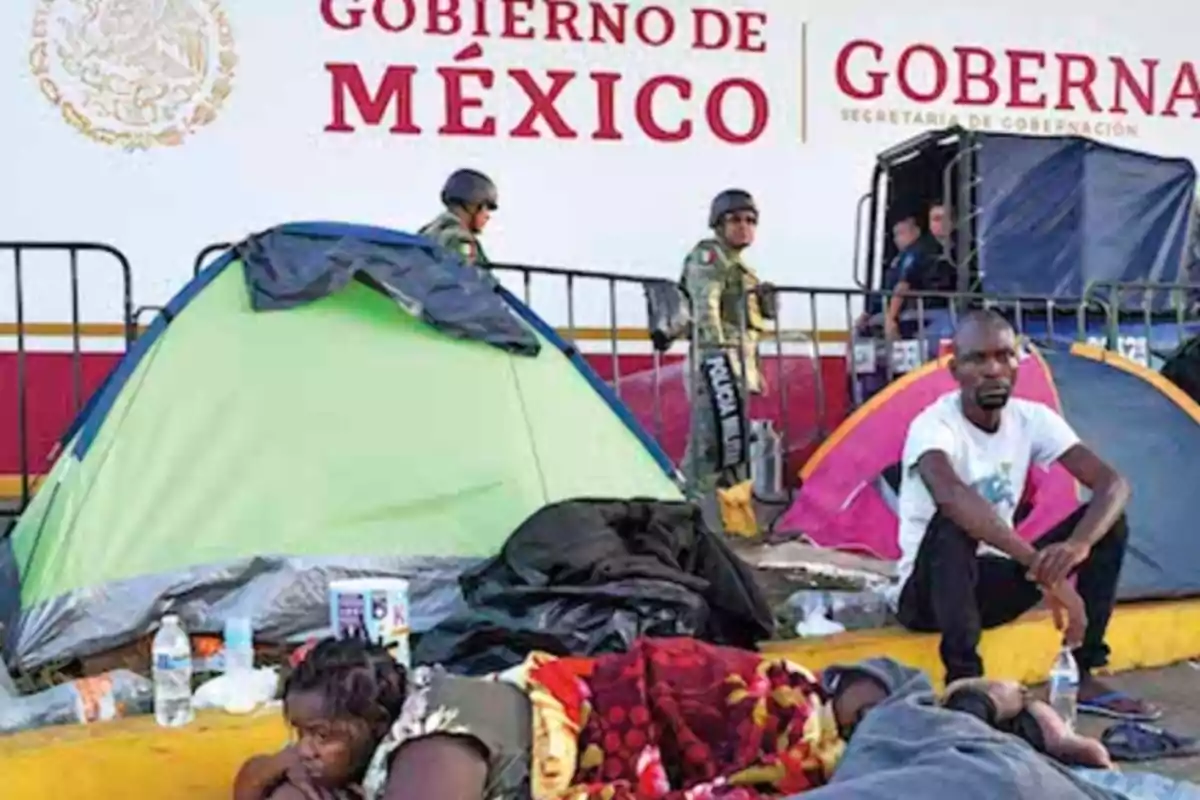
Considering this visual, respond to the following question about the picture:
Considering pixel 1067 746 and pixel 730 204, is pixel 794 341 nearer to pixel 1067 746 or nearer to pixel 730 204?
pixel 730 204

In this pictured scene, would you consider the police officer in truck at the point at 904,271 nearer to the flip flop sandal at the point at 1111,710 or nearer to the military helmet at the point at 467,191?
the military helmet at the point at 467,191

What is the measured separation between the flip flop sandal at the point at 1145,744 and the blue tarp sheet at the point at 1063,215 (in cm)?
451

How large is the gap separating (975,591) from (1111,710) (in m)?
0.54

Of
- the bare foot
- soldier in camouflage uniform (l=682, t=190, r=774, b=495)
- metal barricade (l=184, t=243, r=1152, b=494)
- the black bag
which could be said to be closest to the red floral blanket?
the bare foot

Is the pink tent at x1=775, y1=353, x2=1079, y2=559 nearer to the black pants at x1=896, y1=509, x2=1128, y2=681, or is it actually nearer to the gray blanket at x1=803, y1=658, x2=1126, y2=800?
the black pants at x1=896, y1=509, x2=1128, y2=681

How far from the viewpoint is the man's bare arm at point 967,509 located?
392 centimetres

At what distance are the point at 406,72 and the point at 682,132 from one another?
1699mm

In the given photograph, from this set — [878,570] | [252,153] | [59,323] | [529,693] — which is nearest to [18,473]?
[59,323]

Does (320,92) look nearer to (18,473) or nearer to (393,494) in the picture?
(18,473)

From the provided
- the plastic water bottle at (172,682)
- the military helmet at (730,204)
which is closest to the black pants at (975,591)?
the plastic water bottle at (172,682)

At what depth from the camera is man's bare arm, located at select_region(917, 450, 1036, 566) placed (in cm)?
392

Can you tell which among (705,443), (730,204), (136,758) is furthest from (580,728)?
(730,204)

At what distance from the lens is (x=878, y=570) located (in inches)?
204

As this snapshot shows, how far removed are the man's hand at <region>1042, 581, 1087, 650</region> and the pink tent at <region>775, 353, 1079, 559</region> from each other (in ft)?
4.17
